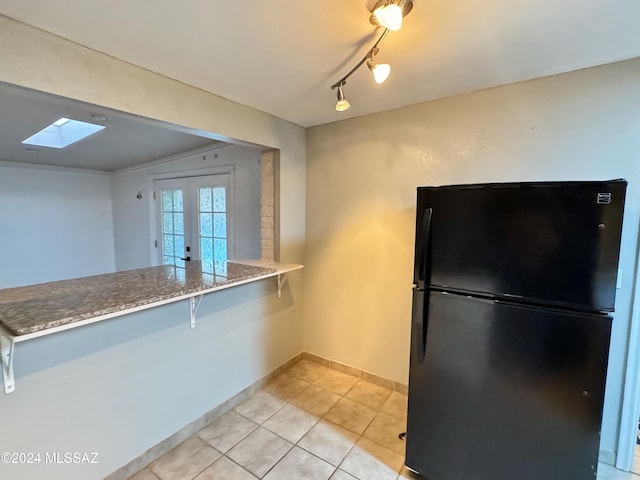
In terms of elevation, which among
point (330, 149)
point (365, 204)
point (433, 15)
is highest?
point (433, 15)

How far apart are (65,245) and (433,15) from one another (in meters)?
5.60

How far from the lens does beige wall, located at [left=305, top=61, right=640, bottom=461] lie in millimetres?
1636

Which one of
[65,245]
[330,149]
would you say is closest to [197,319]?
[330,149]

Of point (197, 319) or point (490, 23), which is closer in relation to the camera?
point (490, 23)

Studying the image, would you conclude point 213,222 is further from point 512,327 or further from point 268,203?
point 512,327


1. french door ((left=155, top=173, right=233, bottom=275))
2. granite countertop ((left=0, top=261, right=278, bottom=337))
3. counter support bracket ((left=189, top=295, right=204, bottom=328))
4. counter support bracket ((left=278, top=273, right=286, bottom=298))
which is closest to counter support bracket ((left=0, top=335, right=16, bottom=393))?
granite countertop ((left=0, top=261, right=278, bottom=337))

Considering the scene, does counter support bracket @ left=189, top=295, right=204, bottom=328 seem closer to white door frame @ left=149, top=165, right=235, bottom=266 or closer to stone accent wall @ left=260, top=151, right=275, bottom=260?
stone accent wall @ left=260, top=151, right=275, bottom=260

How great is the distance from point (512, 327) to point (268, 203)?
6.47 ft

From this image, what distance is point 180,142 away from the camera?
3.19m

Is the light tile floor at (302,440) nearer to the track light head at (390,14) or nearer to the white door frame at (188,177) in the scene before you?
the white door frame at (188,177)

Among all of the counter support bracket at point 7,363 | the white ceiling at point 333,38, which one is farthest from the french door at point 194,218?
the counter support bracket at point 7,363

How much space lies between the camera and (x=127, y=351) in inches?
64.2

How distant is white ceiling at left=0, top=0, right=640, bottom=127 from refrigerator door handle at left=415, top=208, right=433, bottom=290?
82 centimetres

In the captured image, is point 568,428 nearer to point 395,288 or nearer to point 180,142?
point 395,288
